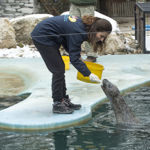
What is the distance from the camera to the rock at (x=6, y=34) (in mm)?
9359

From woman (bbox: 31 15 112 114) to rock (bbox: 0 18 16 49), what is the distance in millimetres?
5837

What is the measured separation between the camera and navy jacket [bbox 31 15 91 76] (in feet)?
11.3

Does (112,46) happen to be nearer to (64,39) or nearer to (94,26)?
(64,39)

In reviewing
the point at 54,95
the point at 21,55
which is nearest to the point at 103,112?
the point at 54,95

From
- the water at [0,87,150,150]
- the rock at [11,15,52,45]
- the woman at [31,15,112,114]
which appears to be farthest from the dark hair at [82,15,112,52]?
the rock at [11,15,52,45]

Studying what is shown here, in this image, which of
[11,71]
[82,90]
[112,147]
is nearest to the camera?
[112,147]

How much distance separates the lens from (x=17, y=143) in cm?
326

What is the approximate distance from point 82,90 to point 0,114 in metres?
1.56

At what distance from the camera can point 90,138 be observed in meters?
3.35

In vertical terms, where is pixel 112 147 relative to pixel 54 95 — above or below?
below

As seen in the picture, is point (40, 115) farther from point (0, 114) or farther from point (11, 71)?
point (11, 71)

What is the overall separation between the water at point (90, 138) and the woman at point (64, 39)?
1.41ft

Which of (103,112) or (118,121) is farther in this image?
(103,112)

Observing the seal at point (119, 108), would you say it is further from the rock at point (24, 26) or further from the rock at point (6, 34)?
the rock at point (24, 26)
